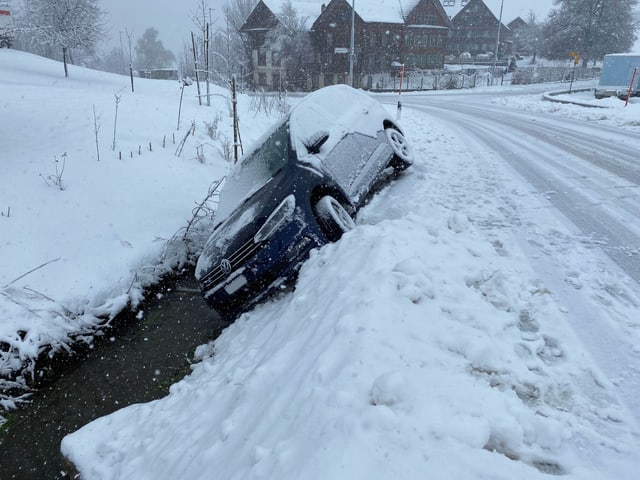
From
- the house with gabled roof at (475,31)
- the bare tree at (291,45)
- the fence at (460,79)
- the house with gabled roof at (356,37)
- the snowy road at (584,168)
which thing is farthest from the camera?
the house with gabled roof at (475,31)

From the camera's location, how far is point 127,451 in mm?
3418

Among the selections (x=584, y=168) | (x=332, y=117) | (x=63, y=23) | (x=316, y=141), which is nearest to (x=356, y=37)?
(x=63, y=23)

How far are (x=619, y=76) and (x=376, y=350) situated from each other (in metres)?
28.7

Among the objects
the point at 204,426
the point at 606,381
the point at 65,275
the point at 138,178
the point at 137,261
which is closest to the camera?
the point at 606,381

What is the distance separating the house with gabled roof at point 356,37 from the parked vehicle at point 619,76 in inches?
857

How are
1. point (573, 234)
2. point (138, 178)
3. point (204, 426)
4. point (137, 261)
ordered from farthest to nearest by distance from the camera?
1. point (138, 178)
2. point (137, 261)
3. point (573, 234)
4. point (204, 426)

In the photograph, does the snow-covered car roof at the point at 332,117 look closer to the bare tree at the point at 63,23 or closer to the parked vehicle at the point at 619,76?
the bare tree at the point at 63,23

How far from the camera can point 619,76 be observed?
79.0 feet

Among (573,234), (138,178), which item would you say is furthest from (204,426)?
(138,178)

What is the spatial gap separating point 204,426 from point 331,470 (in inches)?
57.0

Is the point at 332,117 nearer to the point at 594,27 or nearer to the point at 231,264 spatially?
the point at 231,264

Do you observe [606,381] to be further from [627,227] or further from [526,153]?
[526,153]

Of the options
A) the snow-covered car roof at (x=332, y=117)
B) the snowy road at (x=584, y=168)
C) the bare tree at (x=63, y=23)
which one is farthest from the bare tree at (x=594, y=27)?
the snow-covered car roof at (x=332, y=117)

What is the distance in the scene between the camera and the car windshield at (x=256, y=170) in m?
5.38
